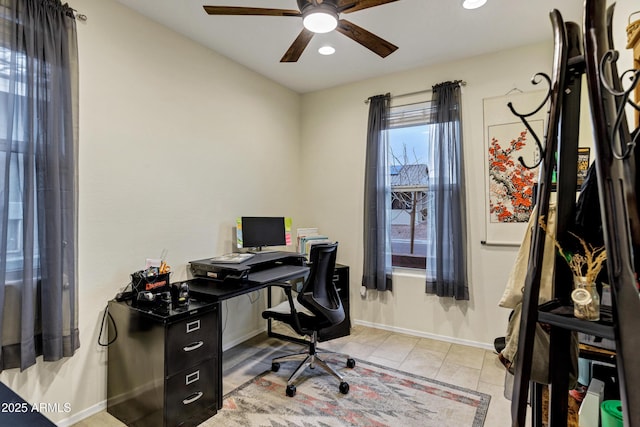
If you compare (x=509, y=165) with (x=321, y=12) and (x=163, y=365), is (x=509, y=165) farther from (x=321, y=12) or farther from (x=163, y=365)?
(x=163, y=365)

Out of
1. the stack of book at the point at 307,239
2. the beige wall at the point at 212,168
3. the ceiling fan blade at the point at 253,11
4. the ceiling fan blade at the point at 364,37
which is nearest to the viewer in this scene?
the ceiling fan blade at the point at 253,11

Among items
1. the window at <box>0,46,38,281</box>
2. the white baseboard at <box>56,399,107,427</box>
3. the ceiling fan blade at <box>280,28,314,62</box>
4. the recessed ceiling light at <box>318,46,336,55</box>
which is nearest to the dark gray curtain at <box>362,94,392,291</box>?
the recessed ceiling light at <box>318,46,336,55</box>

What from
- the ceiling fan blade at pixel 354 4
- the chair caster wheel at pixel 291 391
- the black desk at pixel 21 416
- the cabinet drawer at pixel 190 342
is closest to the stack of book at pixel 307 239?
the chair caster wheel at pixel 291 391

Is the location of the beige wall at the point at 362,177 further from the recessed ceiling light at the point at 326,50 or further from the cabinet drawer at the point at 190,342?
the cabinet drawer at the point at 190,342

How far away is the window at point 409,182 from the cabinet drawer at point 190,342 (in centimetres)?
224

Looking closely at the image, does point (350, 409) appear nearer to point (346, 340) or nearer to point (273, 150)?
point (346, 340)

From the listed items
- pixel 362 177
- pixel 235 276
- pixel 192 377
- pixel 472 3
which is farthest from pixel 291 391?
pixel 472 3

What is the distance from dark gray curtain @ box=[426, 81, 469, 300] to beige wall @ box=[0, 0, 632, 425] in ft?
0.42

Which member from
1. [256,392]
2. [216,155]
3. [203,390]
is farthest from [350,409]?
[216,155]

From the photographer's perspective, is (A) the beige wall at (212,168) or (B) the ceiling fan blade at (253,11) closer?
(B) the ceiling fan blade at (253,11)

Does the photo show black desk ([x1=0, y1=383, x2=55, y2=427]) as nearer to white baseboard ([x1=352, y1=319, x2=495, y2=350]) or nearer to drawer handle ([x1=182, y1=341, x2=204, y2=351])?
drawer handle ([x1=182, y1=341, x2=204, y2=351])

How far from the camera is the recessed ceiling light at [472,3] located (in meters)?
2.33

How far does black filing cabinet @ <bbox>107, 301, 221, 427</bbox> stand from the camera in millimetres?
1957

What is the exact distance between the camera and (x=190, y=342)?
2076mm
